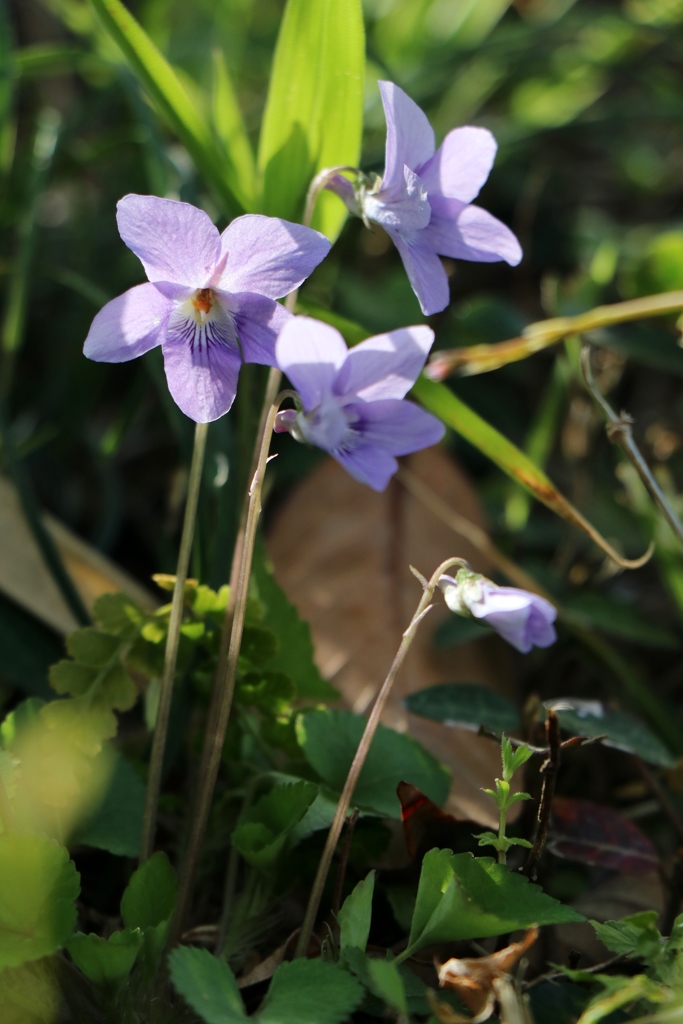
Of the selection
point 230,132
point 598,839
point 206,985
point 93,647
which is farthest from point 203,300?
point 598,839

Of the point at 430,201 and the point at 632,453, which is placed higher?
the point at 430,201

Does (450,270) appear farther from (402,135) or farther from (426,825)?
(426,825)

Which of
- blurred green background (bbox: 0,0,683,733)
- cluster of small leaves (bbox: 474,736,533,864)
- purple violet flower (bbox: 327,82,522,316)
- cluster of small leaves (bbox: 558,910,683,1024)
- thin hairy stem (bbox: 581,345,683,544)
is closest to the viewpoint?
cluster of small leaves (bbox: 558,910,683,1024)

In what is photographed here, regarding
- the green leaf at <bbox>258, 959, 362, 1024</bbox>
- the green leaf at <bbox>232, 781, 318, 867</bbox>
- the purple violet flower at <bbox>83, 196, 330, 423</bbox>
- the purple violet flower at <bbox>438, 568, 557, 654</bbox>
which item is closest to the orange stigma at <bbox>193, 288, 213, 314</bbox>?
the purple violet flower at <bbox>83, 196, 330, 423</bbox>

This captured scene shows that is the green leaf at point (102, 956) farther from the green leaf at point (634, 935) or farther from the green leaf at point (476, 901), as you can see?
the green leaf at point (634, 935)

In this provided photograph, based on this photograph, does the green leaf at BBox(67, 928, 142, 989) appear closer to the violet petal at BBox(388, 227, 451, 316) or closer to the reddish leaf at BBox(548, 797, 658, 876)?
the reddish leaf at BBox(548, 797, 658, 876)

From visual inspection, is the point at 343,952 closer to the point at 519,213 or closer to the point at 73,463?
the point at 73,463
